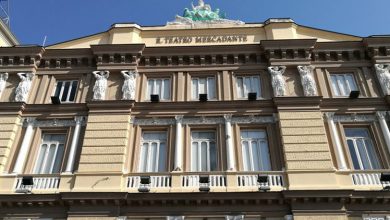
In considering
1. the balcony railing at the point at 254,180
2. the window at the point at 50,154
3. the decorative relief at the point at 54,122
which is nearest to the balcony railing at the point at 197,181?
the balcony railing at the point at 254,180

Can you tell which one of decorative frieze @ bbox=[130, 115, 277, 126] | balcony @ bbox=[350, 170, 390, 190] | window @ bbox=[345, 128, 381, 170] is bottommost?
balcony @ bbox=[350, 170, 390, 190]

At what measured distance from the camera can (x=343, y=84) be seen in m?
23.2

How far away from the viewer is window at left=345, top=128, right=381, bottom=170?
65.8ft

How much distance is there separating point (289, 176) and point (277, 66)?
6881mm

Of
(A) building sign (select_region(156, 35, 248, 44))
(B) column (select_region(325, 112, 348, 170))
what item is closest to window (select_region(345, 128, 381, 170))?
(B) column (select_region(325, 112, 348, 170))

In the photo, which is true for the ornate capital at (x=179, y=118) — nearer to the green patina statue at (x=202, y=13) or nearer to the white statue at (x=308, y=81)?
the white statue at (x=308, y=81)

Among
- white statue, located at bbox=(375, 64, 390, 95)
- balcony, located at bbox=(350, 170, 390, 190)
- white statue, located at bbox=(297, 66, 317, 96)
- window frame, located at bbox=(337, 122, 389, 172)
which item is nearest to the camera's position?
balcony, located at bbox=(350, 170, 390, 190)

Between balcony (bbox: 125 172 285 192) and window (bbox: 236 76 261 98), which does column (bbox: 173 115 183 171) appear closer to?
balcony (bbox: 125 172 285 192)

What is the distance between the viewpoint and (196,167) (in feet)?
66.2

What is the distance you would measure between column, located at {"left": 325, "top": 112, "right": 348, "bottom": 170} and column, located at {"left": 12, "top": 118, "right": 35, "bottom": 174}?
14834 mm

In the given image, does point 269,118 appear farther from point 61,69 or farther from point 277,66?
point 61,69

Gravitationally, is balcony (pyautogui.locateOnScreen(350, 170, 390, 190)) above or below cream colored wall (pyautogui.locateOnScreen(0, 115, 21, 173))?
below

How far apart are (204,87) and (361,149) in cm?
861

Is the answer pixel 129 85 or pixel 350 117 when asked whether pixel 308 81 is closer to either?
pixel 350 117
